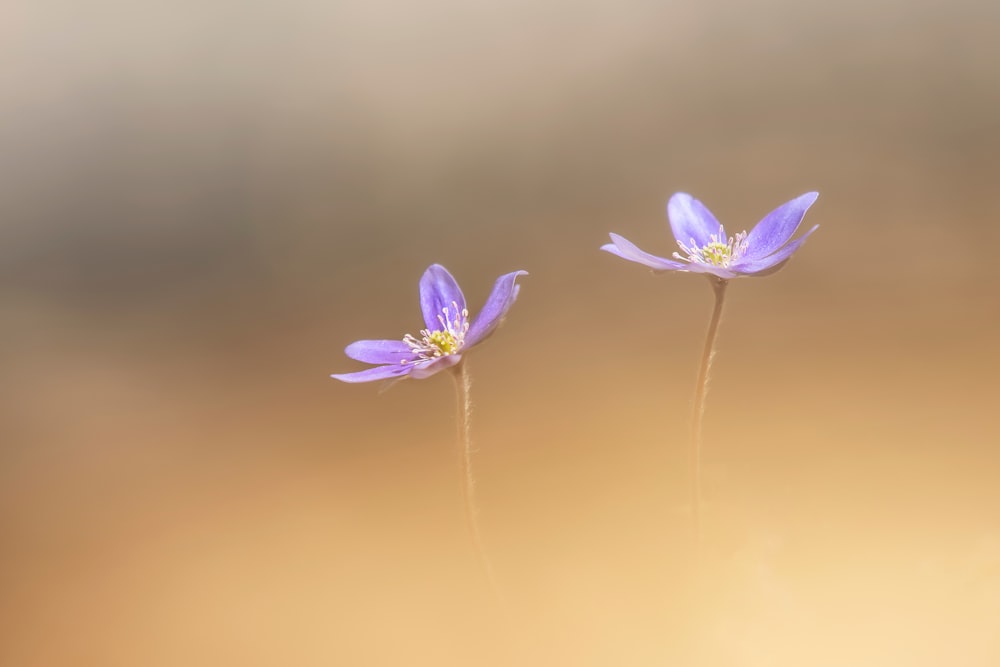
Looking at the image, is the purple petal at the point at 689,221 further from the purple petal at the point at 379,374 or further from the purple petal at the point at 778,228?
the purple petal at the point at 379,374

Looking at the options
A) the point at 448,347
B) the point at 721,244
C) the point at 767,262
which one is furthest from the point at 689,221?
the point at 448,347

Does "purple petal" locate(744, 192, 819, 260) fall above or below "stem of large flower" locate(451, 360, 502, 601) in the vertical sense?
above

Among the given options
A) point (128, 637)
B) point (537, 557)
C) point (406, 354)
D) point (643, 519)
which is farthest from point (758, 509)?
point (128, 637)

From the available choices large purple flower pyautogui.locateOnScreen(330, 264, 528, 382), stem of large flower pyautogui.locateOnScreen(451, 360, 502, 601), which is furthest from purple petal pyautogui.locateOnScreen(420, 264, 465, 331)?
stem of large flower pyautogui.locateOnScreen(451, 360, 502, 601)

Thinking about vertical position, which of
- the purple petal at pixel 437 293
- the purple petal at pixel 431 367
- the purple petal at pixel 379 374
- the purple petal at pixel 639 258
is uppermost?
the purple petal at pixel 639 258

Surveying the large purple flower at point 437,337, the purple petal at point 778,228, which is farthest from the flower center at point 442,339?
the purple petal at point 778,228

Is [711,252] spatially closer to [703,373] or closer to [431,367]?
[703,373]

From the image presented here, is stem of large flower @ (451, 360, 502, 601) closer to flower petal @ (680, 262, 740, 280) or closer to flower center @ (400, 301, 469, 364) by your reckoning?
flower center @ (400, 301, 469, 364)
